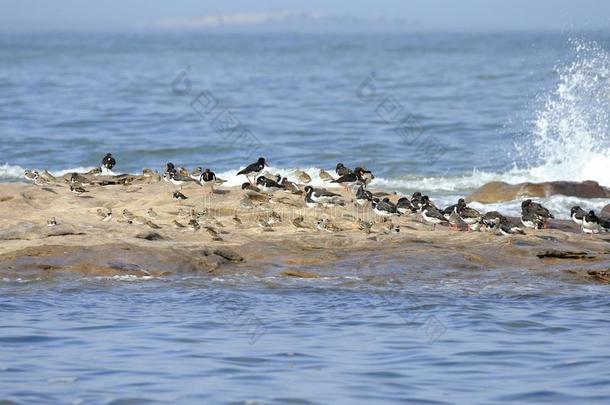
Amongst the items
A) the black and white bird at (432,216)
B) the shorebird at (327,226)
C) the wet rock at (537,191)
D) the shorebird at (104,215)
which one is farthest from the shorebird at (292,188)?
the wet rock at (537,191)

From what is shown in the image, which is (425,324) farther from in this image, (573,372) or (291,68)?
(291,68)

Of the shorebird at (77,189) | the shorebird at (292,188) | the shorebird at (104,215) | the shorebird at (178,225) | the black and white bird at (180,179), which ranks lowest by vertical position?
the shorebird at (178,225)

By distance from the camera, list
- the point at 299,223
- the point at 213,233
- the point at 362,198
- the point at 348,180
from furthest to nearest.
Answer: the point at 348,180
the point at 362,198
the point at 299,223
the point at 213,233

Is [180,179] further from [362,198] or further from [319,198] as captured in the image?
[362,198]

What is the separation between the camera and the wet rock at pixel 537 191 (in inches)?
972

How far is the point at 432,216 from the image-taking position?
59.9ft

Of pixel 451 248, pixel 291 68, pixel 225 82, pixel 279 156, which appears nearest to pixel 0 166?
pixel 279 156

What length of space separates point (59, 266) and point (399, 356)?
5244mm

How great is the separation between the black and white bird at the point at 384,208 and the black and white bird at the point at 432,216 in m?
0.46

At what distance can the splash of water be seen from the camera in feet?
101

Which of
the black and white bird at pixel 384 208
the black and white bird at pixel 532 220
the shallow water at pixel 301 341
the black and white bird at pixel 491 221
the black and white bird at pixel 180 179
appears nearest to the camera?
the shallow water at pixel 301 341

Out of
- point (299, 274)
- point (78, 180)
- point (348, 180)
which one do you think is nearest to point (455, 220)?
point (348, 180)

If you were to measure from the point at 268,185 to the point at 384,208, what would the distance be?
2.18 m

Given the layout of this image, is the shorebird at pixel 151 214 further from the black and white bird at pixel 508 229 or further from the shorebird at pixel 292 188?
the black and white bird at pixel 508 229
